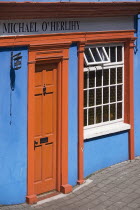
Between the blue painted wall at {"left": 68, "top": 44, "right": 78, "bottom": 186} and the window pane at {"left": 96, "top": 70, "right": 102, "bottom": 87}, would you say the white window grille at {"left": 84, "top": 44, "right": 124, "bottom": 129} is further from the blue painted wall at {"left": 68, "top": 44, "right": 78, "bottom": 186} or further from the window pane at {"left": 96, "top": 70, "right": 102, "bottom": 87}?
the blue painted wall at {"left": 68, "top": 44, "right": 78, "bottom": 186}

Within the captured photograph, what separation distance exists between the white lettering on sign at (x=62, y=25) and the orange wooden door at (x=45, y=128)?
758 mm

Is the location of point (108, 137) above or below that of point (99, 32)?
below

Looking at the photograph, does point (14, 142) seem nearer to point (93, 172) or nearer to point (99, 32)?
point (93, 172)

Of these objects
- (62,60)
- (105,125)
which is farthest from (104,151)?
(62,60)

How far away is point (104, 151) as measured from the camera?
35.1ft

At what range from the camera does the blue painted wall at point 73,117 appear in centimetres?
973

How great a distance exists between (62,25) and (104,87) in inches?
81.3

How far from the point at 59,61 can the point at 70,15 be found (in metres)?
0.95

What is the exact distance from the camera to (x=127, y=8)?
10.6m

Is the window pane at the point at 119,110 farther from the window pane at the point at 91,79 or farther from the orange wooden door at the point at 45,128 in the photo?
the orange wooden door at the point at 45,128

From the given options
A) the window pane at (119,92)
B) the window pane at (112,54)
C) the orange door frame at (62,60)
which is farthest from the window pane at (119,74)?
the orange door frame at (62,60)

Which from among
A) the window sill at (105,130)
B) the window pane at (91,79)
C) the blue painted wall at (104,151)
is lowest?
the blue painted wall at (104,151)

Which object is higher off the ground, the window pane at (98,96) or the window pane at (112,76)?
the window pane at (112,76)

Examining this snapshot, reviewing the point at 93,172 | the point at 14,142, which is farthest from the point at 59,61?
the point at 93,172
